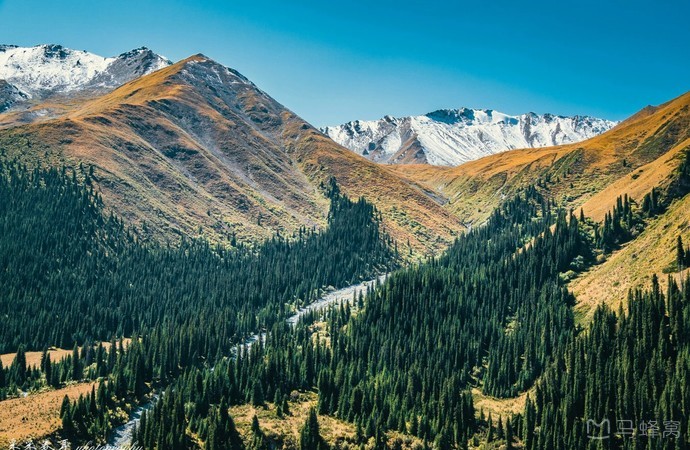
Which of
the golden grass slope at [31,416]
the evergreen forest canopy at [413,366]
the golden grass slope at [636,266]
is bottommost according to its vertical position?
the golden grass slope at [31,416]

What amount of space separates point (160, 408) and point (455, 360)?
3365 inches

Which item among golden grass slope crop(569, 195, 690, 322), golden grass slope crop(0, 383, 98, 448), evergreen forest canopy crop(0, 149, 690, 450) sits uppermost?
golden grass slope crop(569, 195, 690, 322)

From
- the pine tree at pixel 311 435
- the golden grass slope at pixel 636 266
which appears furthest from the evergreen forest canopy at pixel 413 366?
the golden grass slope at pixel 636 266

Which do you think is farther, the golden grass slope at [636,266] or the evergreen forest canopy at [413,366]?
the golden grass slope at [636,266]

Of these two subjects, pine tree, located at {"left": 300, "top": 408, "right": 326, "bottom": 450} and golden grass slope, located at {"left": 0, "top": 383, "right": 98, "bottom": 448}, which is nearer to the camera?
golden grass slope, located at {"left": 0, "top": 383, "right": 98, "bottom": 448}

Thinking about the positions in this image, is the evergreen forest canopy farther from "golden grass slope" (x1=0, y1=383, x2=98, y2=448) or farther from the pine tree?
"golden grass slope" (x1=0, y1=383, x2=98, y2=448)

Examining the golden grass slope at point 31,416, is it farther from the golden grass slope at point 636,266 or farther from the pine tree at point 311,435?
the golden grass slope at point 636,266

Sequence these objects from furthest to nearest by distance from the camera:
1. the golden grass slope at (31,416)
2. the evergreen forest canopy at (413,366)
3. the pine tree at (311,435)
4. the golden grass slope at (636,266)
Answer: the golden grass slope at (636,266), the pine tree at (311,435), the evergreen forest canopy at (413,366), the golden grass slope at (31,416)

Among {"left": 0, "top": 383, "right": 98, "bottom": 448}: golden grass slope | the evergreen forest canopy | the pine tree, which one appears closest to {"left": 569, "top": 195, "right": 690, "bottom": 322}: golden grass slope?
the evergreen forest canopy

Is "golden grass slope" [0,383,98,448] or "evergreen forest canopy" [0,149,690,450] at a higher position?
"evergreen forest canopy" [0,149,690,450]

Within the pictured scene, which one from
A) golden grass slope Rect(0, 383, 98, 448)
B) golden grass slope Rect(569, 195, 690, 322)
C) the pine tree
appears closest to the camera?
golden grass slope Rect(0, 383, 98, 448)

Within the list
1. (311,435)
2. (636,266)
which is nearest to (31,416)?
(311,435)

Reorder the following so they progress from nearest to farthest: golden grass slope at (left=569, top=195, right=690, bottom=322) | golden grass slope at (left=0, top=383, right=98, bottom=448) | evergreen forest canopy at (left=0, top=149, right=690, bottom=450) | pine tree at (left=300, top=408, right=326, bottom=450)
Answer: golden grass slope at (left=0, top=383, right=98, bottom=448)
evergreen forest canopy at (left=0, top=149, right=690, bottom=450)
pine tree at (left=300, top=408, right=326, bottom=450)
golden grass slope at (left=569, top=195, right=690, bottom=322)

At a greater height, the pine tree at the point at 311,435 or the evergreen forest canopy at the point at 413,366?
the evergreen forest canopy at the point at 413,366
